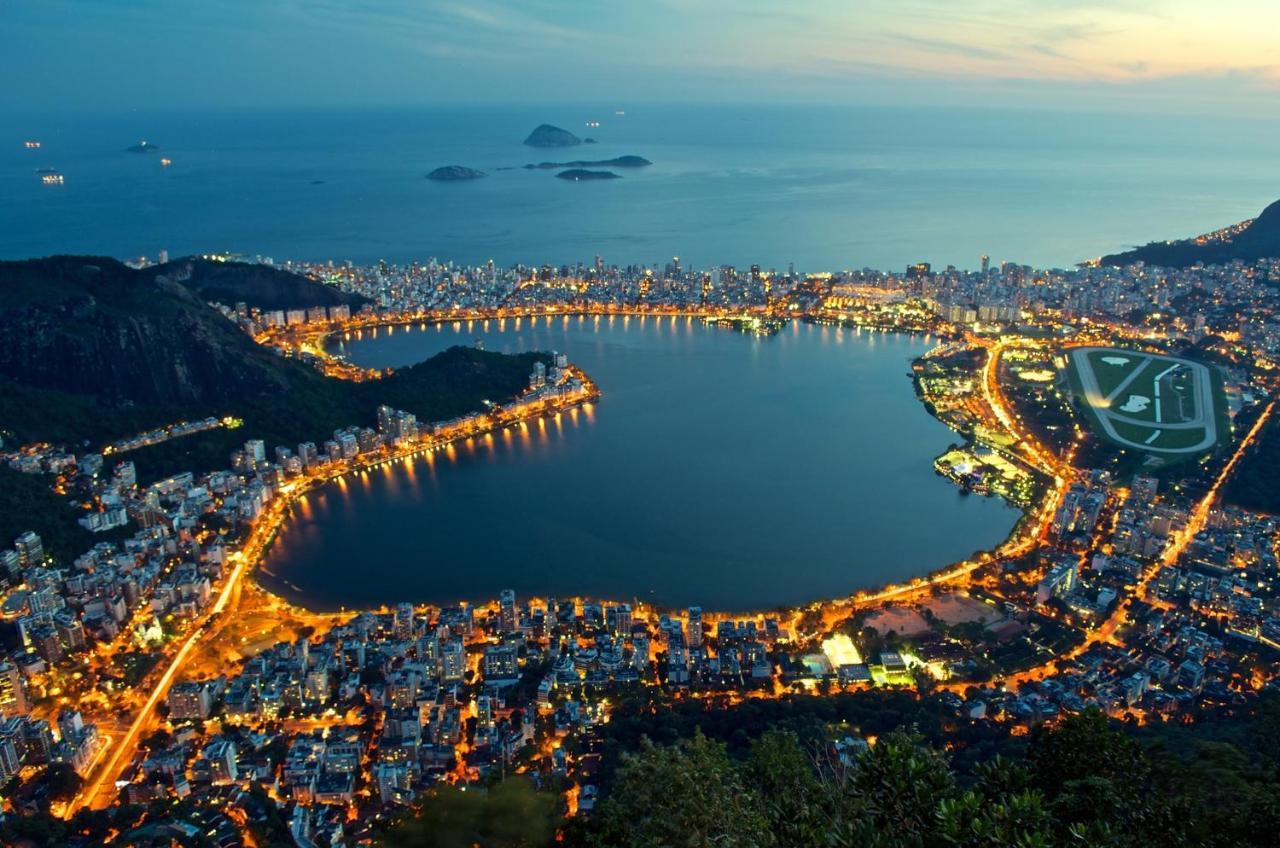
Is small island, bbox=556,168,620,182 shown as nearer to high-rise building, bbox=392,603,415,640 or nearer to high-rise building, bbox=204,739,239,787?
high-rise building, bbox=392,603,415,640

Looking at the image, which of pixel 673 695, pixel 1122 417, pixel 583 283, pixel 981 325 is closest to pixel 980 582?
pixel 673 695

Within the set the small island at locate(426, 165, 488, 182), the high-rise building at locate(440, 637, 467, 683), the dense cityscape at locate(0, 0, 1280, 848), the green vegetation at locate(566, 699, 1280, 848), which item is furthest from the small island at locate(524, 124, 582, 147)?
the green vegetation at locate(566, 699, 1280, 848)

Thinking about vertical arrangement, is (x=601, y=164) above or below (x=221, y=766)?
above

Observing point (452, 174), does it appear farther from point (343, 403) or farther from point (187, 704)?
point (187, 704)

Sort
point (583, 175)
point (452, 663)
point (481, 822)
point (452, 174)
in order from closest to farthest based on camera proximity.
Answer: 1. point (481, 822)
2. point (452, 663)
3. point (452, 174)
4. point (583, 175)

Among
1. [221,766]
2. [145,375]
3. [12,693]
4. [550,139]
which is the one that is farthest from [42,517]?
[550,139]
